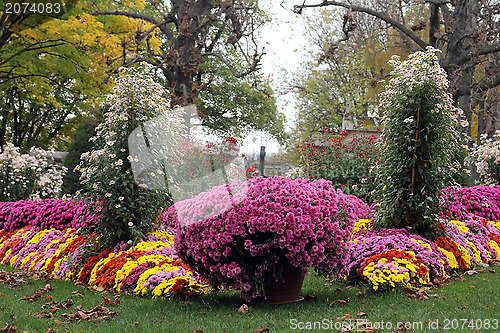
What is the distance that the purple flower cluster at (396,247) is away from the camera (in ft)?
15.6

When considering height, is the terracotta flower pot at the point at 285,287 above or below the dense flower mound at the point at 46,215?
below

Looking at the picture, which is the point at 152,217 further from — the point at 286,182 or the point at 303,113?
the point at 303,113

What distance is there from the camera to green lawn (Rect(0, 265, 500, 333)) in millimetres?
3139

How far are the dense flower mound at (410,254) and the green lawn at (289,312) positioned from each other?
18 cm

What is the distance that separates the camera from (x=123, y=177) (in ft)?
18.0

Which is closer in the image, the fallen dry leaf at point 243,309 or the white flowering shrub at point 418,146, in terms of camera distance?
the fallen dry leaf at point 243,309

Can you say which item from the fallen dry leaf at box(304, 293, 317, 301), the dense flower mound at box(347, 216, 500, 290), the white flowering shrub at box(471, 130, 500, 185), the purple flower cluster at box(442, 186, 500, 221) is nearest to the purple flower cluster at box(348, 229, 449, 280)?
the dense flower mound at box(347, 216, 500, 290)

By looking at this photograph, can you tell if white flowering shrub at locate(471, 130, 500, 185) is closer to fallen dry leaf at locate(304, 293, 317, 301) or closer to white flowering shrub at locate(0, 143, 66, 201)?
fallen dry leaf at locate(304, 293, 317, 301)

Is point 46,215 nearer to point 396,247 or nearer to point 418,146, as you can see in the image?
point 396,247

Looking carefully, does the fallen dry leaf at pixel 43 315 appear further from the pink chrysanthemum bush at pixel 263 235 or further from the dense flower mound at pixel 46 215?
the dense flower mound at pixel 46 215

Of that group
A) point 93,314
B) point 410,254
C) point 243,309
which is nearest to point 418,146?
point 410,254

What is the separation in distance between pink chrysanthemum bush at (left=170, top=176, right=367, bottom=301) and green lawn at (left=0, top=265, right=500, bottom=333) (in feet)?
1.05

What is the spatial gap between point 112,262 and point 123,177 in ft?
3.48

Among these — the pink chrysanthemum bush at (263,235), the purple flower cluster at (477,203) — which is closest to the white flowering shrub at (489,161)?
the purple flower cluster at (477,203)
